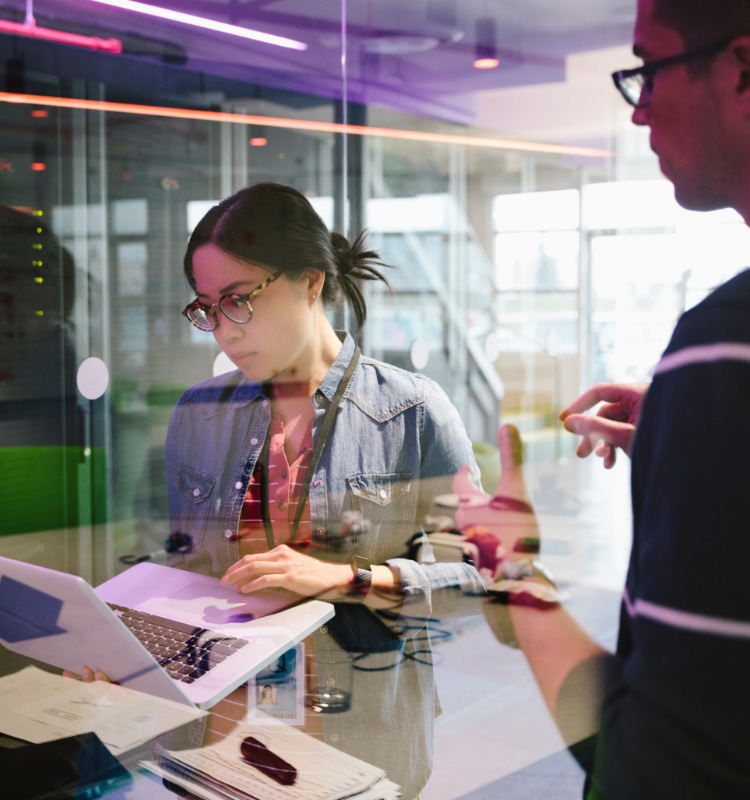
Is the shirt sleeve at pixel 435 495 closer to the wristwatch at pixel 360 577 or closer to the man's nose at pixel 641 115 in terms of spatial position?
the wristwatch at pixel 360 577

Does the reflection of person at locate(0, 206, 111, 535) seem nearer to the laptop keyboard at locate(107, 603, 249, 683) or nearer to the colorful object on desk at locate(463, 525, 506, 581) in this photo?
the laptop keyboard at locate(107, 603, 249, 683)

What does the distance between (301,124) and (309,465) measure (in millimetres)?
2343

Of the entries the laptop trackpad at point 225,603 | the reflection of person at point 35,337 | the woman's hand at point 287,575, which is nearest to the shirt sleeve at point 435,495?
the woman's hand at point 287,575

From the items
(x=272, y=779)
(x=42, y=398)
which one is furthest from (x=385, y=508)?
(x=42, y=398)

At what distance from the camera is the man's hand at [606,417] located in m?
0.85

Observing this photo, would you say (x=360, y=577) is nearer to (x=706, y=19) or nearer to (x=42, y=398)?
(x=706, y=19)

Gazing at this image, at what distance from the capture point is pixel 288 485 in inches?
55.7

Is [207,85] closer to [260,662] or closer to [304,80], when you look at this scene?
[304,80]

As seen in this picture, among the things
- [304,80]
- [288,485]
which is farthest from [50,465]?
[288,485]

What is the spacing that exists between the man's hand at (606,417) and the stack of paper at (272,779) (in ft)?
1.92

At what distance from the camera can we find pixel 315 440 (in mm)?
1430

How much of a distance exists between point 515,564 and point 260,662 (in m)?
0.44

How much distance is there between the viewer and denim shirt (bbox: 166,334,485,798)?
133cm

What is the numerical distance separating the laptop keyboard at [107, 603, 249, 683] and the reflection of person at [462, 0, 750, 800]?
57 centimetres
